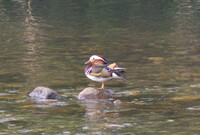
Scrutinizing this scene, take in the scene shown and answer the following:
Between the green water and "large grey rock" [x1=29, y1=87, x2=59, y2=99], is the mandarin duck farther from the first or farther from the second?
"large grey rock" [x1=29, y1=87, x2=59, y2=99]

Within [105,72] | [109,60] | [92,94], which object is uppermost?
[105,72]

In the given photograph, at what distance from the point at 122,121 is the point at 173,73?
5.61 meters

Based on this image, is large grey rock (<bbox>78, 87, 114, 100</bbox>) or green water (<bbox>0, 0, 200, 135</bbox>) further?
large grey rock (<bbox>78, 87, 114, 100</bbox>)

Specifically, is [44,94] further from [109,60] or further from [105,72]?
[109,60]

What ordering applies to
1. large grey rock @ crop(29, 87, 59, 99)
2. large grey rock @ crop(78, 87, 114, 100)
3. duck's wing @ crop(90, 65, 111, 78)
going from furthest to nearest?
duck's wing @ crop(90, 65, 111, 78)
large grey rock @ crop(78, 87, 114, 100)
large grey rock @ crop(29, 87, 59, 99)

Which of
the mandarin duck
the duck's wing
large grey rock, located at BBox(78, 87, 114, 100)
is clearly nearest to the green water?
large grey rock, located at BBox(78, 87, 114, 100)

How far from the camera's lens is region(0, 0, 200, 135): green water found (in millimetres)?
11039

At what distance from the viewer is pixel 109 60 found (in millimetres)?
19312

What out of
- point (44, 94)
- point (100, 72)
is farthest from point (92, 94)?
point (44, 94)

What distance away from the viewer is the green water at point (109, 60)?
11039 millimetres

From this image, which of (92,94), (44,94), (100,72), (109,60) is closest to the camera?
(44,94)

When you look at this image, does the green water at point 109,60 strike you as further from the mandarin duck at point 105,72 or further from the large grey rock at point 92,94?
the mandarin duck at point 105,72

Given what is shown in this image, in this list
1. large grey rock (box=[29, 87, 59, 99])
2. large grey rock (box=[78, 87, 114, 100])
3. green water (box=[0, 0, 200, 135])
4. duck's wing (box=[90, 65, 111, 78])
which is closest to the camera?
green water (box=[0, 0, 200, 135])

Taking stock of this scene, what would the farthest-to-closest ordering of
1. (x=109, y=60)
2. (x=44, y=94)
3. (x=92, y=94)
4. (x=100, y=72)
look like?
(x=109, y=60), (x=100, y=72), (x=92, y=94), (x=44, y=94)
